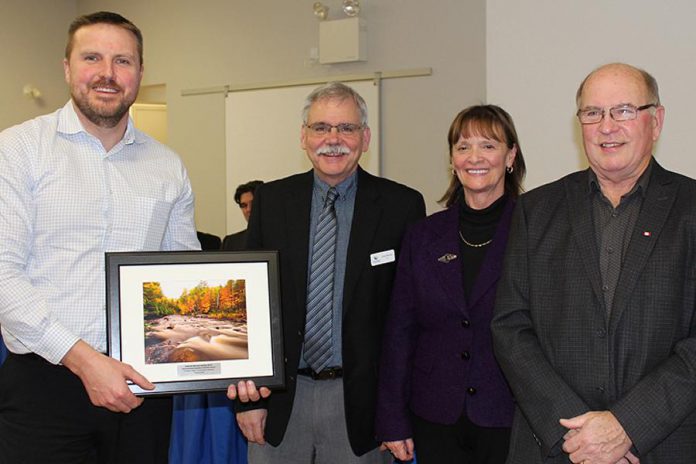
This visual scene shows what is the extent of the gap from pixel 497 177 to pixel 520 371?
741 millimetres

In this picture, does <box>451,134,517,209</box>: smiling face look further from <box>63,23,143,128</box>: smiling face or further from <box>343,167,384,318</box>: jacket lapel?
<box>63,23,143,128</box>: smiling face

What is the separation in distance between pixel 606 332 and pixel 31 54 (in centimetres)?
823

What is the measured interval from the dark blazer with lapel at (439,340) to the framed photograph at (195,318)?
0.44 m

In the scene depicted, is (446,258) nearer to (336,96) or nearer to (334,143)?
(334,143)

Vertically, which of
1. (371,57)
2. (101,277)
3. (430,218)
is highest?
(371,57)

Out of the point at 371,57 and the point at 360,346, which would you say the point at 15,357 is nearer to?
the point at 360,346

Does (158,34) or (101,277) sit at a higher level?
(158,34)

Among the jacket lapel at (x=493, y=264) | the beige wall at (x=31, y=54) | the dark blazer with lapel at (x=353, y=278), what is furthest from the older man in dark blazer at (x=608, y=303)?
the beige wall at (x=31, y=54)

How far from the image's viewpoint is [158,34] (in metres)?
8.57

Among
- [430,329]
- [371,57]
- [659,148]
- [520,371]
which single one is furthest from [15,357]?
[371,57]

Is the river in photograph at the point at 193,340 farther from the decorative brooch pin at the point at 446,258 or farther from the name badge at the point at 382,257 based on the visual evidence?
the decorative brooch pin at the point at 446,258

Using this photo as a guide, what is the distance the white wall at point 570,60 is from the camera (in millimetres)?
4848

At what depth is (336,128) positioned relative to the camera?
2.69 m

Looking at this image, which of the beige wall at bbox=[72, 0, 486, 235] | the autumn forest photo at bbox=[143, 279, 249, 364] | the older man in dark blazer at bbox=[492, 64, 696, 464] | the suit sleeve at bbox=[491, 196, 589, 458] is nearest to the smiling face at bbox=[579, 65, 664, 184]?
the older man in dark blazer at bbox=[492, 64, 696, 464]
